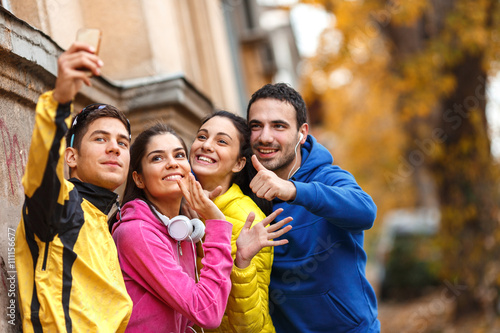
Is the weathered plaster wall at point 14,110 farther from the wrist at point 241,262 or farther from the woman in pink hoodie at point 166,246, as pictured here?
the wrist at point 241,262

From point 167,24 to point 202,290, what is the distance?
4.05 meters

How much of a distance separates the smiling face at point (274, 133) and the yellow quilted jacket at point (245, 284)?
26 centimetres

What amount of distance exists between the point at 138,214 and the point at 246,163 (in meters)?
0.81

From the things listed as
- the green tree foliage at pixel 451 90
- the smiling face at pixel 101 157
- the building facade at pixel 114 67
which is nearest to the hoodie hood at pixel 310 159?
the smiling face at pixel 101 157

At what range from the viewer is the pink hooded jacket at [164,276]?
2361mm

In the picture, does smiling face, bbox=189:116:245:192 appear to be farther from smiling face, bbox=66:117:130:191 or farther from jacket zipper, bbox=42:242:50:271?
jacket zipper, bbox=42:242:50:271

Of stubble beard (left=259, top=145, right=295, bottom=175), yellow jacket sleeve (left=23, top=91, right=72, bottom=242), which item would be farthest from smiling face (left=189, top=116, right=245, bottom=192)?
yellow jacket sleeve (left=23, top=91, right=72, bottom=242)

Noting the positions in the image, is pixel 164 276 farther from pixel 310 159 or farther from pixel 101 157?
pixel 310 159

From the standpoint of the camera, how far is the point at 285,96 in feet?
10.7

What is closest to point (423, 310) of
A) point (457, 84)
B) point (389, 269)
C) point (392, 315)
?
point (392, 315)

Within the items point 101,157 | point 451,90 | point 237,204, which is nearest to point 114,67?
point 237,204

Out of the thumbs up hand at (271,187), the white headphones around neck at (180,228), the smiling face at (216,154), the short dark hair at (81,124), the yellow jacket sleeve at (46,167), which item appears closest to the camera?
the yellow jacket sleeve at (46,167)

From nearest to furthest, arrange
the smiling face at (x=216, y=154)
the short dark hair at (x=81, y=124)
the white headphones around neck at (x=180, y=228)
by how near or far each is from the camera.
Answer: the short dark hair at (x=81, y=124) → the white headphones around neck at (x=180, y=228) → the smiling face at (x=216, y=154)

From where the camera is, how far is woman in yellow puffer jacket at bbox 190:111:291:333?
262 cm
